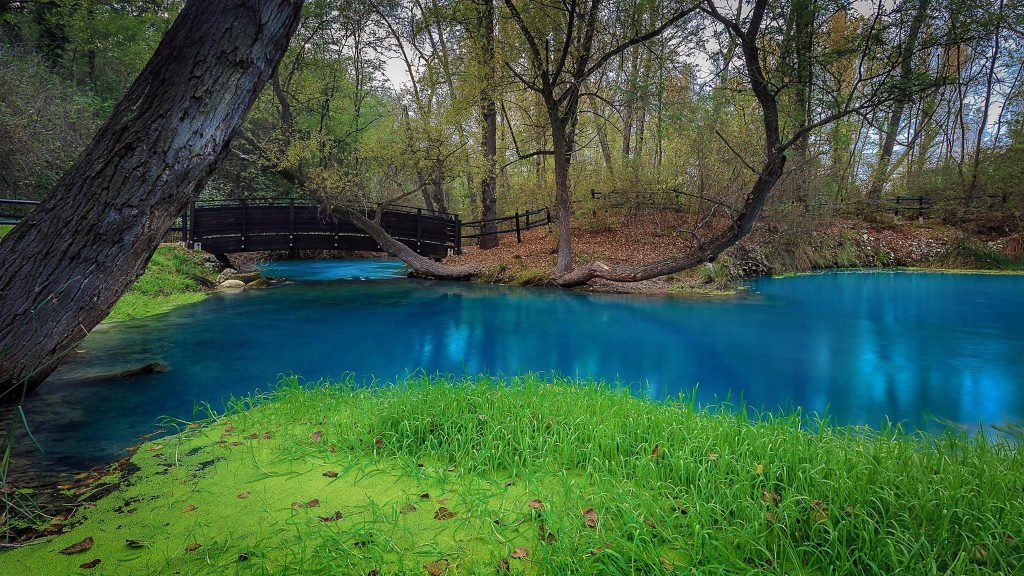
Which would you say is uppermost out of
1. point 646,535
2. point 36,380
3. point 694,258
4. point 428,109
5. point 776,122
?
point 428,109

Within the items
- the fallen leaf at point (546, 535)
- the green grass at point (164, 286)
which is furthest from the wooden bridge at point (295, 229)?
the fallen leaf at point (546, 535)

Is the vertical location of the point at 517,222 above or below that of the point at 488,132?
below

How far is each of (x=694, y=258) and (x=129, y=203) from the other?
36.0ft

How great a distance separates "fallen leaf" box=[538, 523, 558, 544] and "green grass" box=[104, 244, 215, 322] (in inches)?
383

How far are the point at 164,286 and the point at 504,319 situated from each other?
28.7ft

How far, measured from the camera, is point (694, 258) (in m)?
11.5

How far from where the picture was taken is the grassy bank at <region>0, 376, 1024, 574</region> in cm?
215

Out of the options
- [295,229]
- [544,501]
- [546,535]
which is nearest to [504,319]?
[544,501]

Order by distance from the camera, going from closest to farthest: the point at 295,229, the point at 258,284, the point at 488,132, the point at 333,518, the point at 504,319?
the point at 333,518
the point at 504,319
the point at 258,284
the point at 488,132
the point at 295,229

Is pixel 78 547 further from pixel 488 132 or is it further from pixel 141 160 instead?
pixel 488 132

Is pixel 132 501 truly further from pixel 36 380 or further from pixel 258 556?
pixel 36 380

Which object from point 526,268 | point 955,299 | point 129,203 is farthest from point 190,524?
point 955,299

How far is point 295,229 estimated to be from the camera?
18562mm

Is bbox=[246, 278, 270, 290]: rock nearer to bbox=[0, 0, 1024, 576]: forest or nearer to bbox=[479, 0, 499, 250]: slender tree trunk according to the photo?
bbox=[0, 0, 1024, 576]: forest
